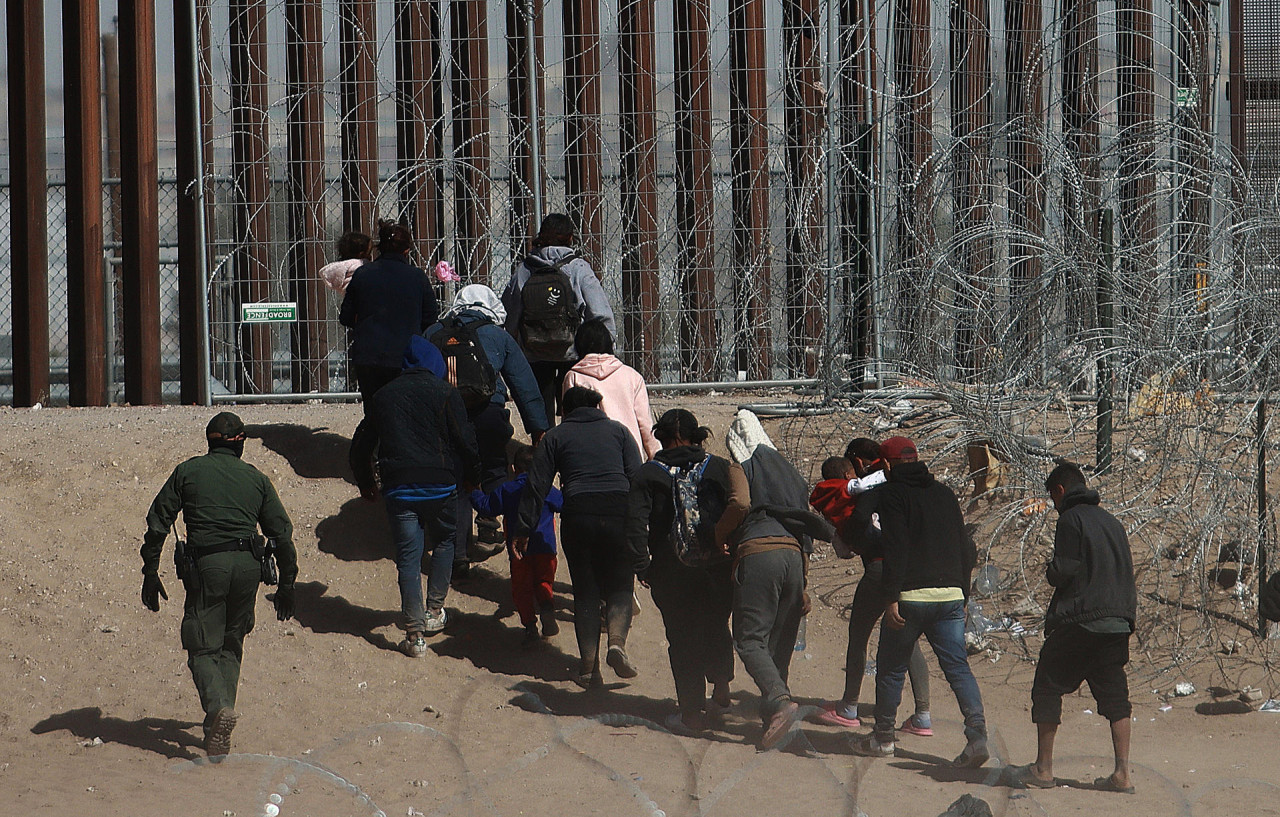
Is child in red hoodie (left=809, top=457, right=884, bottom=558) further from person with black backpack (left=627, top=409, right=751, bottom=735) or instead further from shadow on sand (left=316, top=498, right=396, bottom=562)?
shadow on sand (left=316, top=498, right=396, bottom=562)

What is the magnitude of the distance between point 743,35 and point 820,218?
152cm

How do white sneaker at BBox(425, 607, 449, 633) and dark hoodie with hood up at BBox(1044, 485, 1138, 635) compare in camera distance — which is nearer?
dark hoodie with hood up at BBox(1044, 485, 1138, 635)

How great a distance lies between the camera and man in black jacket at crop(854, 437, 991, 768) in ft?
17.1

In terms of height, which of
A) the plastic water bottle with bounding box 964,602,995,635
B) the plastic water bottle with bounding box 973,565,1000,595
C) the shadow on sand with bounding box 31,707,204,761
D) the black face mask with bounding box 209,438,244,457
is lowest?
the shadow on sand with bounding box 31,707,204,761

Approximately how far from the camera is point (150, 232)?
1044 cm

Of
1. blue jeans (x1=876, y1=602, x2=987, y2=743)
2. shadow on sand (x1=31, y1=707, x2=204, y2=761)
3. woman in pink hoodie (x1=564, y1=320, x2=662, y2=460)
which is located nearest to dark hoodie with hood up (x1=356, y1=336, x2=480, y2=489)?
woman in pink hoodie (x1=564, y1=320, x2=662, y2=460)

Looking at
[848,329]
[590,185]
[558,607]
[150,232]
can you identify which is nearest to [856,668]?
[558,607]

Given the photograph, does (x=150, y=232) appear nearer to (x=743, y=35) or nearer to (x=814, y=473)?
(x=743, y=35)

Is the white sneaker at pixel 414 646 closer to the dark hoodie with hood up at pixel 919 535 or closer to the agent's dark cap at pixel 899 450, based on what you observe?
the dark hoodie with hood up at pixel 919 535

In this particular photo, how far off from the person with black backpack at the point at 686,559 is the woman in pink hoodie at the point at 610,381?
70 centimetres

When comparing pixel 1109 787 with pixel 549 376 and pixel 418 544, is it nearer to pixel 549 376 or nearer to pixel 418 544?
pixel 418 544

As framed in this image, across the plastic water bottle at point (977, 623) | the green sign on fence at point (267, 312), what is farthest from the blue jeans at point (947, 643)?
the green sign on fence at point (267, 312)

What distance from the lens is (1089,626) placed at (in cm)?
497

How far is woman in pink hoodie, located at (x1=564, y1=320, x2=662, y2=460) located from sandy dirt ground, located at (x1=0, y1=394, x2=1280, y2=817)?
1094mm
